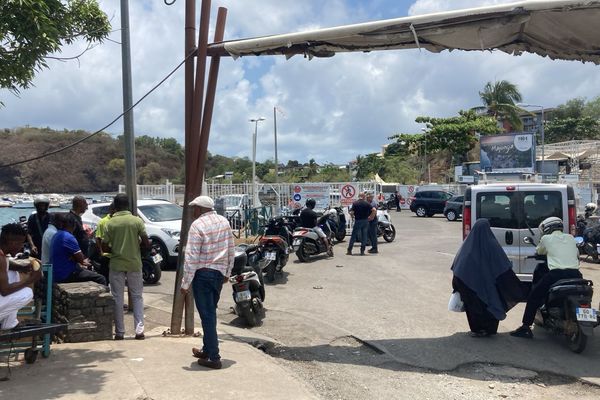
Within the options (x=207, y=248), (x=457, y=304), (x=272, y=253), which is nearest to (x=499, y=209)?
(x=457, y=304)

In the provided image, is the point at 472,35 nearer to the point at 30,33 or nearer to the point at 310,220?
the point at 30,33

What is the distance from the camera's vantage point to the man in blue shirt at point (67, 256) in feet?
21.8

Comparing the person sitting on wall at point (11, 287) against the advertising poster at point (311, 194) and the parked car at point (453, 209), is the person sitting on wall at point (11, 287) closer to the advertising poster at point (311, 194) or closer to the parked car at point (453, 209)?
the advertising poster at point (311, 194)

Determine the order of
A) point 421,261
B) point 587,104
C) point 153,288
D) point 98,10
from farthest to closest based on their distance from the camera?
point 587,104 < point 421,261 < point 153,288 < point 98,10

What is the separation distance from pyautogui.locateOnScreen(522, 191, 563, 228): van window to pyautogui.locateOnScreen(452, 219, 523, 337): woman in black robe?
2.34 meters

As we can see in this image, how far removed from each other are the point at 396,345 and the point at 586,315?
7.31 ft

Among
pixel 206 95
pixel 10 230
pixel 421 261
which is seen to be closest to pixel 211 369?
pixel 10 230

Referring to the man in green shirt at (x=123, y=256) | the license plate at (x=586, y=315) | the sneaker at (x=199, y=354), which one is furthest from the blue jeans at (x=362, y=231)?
the sneaker at (x=199, y=354)

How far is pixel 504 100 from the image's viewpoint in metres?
53.6

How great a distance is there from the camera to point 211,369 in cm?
551

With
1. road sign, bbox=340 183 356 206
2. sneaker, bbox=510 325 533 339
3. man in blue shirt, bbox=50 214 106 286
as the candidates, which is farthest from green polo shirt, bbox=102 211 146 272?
road sign, bbox=340 183 356 206

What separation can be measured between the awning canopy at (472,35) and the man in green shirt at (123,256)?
2.40 meters

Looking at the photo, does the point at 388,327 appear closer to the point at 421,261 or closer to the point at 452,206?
the point at 421,261

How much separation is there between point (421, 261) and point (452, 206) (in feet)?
54.4
